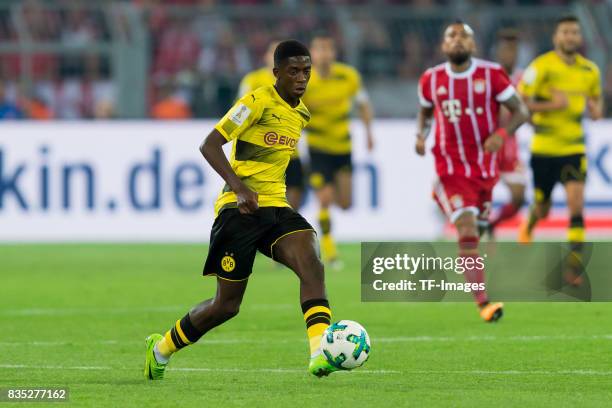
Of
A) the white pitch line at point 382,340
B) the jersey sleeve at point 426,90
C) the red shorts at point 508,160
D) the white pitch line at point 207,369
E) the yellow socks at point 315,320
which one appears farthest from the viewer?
the red shorts at point 508,160

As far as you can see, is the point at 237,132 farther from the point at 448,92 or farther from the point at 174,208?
the point at 174,208

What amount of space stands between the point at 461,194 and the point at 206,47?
12105mm

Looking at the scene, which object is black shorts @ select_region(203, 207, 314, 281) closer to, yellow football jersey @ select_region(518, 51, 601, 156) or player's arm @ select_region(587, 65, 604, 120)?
yellow football jersey @ select_region(518, 51, 601, 156)

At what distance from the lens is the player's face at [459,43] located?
11.1 meters

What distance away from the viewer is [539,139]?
13492 mm

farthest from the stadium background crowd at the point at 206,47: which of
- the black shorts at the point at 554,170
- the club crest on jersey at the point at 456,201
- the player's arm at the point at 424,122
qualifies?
the club crest on jersey at the point at 456,201

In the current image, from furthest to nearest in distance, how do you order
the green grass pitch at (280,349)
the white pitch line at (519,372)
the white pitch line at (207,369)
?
the white pitch line at (207,369), the white pitch line at (519,372), the green grass pitch at (280,349)

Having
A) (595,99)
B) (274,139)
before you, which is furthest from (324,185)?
(274,139)

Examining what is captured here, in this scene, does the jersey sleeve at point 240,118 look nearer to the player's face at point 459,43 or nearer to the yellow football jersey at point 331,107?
the player's face at point 459,43

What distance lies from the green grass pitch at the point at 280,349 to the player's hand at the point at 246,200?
914 mm

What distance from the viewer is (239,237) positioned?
7.76 meters

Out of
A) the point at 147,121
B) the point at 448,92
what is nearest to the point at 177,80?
the point at 147,121

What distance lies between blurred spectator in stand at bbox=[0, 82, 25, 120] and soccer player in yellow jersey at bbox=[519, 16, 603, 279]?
30.6 feet

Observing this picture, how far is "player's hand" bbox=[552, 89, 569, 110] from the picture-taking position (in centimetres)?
1312
